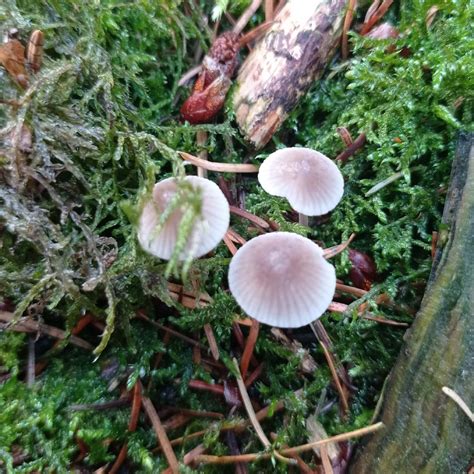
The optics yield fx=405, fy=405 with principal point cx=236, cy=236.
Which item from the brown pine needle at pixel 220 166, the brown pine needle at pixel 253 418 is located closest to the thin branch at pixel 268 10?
the brown pine needle at pixel 220 166

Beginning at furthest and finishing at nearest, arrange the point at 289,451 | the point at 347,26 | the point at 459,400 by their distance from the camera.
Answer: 1. the point at 347,26
2. the point at 289,451
3. the point at 459,400

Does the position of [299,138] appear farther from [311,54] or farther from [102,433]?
[102,433]

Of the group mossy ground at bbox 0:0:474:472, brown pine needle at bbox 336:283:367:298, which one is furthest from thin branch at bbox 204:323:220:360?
brown pine needle at bbox 336:283:367:298

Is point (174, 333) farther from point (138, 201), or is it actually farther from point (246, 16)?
point (246, 16)

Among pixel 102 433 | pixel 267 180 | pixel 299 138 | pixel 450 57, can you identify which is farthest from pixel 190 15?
pixel 102 433

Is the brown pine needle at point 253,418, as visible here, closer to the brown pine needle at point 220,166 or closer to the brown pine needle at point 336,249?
the brown pine needle at point 336,249

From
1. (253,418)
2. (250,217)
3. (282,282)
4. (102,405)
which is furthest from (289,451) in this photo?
(250,217)
